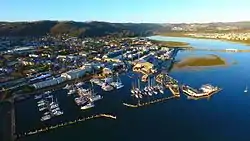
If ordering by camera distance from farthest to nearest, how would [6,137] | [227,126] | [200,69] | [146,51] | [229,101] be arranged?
[146,51], [200,69], [229,101], [227,126], [6,137]

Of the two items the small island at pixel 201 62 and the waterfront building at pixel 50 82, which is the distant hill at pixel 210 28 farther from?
the waterfront building at pixel 50 82

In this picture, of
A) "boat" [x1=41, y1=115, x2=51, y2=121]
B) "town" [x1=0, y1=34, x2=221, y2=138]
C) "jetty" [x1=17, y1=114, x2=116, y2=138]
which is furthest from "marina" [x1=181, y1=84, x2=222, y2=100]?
"boat" [x1=41, y1=115, x2=51, y2=121]

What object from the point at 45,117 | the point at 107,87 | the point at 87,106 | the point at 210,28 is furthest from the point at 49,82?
the point at 210,28

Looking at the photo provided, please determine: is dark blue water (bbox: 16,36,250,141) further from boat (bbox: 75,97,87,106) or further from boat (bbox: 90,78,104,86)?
boat (bbox: 90,78,104,86)

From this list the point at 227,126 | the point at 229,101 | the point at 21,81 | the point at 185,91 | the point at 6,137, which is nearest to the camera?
the point at 6,137

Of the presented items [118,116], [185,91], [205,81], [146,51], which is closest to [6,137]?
[118,116]

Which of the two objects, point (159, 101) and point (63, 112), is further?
point (159, 101)

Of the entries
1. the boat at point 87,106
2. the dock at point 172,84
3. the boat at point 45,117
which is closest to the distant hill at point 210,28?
the dock at point 172,84

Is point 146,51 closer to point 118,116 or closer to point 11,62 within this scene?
point 11,62
